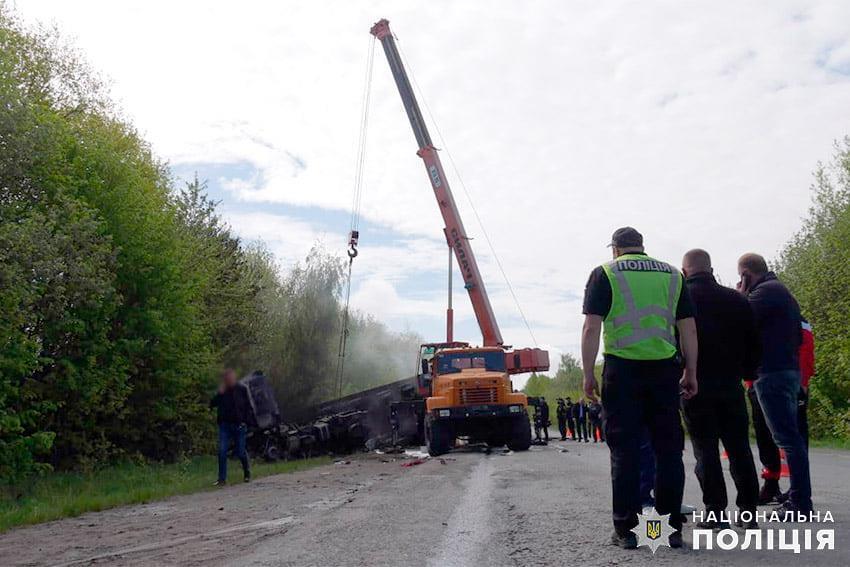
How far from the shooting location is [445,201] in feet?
80.0

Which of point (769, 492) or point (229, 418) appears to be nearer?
point (769, 492)

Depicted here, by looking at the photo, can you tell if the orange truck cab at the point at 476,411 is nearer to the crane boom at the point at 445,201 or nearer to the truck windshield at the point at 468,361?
the truck windshield at the point at 468,361

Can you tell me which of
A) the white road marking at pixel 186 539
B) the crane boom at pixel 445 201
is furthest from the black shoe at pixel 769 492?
the crane boom at pixel 445 201

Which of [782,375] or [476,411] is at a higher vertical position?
[782,375]

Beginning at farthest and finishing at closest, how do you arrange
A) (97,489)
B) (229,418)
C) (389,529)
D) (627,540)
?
(97,489) < (229,418) < (389,529) < (627,540)

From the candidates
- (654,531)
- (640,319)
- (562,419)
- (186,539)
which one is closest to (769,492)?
(654,531)

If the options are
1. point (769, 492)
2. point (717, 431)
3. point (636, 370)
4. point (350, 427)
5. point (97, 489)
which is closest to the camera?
point (636, 370)

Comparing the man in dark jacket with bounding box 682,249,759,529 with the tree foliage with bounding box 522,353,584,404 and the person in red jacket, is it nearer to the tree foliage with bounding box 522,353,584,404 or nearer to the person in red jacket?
the person in red jacket

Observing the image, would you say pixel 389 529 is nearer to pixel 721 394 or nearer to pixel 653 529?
pixel 653 529

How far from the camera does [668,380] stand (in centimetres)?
493

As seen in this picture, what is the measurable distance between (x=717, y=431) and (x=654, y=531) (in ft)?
3.13

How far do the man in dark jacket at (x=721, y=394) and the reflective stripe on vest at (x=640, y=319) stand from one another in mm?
562

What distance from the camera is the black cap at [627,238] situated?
207 inches

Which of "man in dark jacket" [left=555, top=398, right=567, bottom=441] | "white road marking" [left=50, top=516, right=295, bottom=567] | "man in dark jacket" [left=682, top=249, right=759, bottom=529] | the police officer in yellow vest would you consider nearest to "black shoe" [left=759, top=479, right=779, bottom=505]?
"man in dark jacket" [left=682, top=249, right=759, bottom=529]
